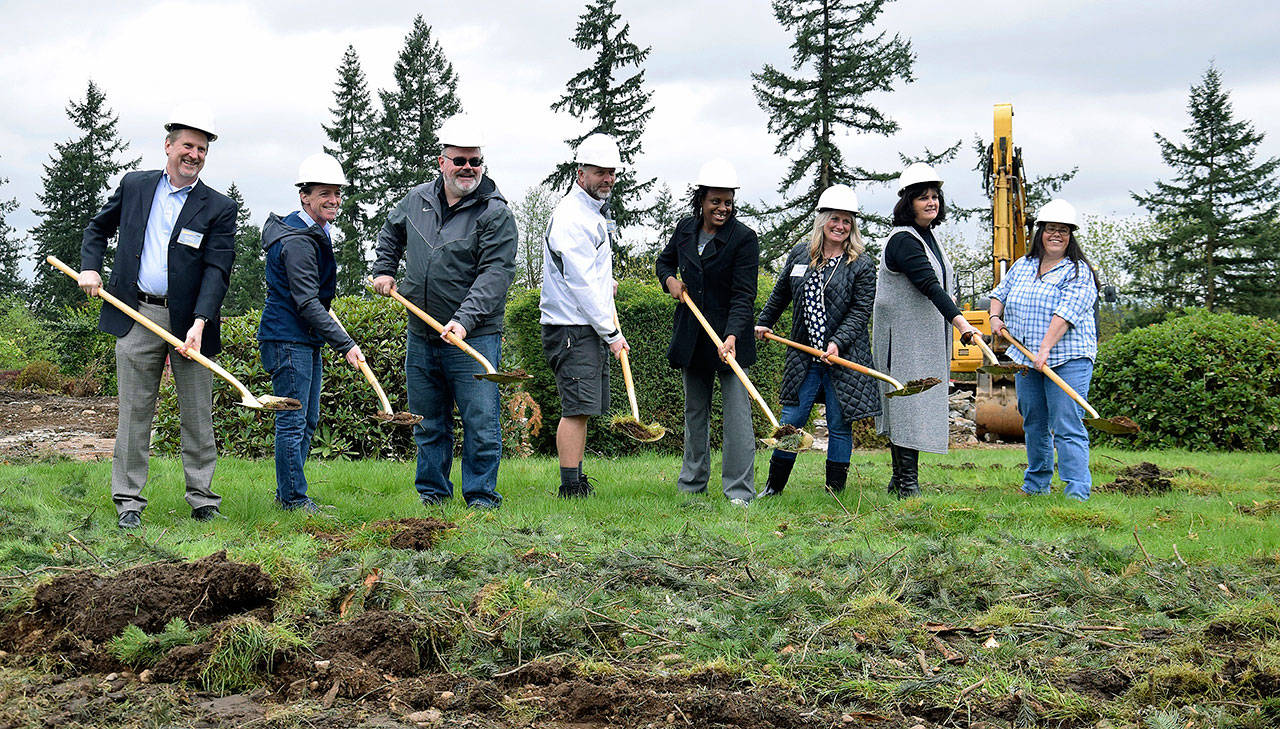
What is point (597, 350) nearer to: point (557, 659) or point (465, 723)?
point (557, 659)

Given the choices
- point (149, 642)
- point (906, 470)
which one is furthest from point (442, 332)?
point (906, 470)

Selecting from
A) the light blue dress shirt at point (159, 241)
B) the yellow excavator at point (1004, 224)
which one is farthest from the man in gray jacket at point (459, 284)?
the yellow excavator at point (1004, 224)

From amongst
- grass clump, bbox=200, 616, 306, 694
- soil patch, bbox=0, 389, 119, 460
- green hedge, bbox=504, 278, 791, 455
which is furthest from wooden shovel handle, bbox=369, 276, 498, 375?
soil patch, bbox=0, 389, 119, 460

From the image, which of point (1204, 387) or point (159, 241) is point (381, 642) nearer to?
point (159, 241)

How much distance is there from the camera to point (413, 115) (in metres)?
38.5

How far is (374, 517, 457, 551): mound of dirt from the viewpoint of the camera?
515 cm

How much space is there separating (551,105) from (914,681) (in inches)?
1129

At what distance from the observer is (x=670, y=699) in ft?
10.6

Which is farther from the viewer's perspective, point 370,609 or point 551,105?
point 551,105

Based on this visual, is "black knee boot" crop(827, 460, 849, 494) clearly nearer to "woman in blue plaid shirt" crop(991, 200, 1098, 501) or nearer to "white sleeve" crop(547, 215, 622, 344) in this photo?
"woman in blue plaid shirt" crop(991, 200, 1098, 501)

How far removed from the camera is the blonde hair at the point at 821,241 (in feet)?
23.5

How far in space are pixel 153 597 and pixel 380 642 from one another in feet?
2.80

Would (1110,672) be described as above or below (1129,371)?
below

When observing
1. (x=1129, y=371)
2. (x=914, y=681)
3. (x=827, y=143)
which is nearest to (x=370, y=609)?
(x=914, y=681)
